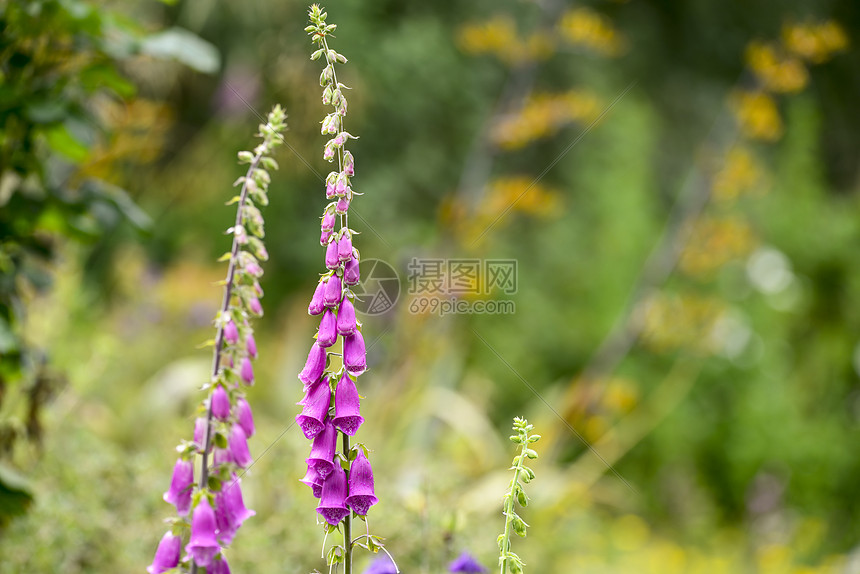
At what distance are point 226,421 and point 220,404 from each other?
0.18 ft

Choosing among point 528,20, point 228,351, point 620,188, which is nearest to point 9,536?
point 228,351

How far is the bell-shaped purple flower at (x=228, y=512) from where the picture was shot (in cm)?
111

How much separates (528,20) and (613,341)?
169 inches

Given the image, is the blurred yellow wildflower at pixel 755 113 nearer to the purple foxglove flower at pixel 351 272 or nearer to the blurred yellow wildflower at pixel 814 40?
the blurred yellow wildflower at pixel 814 40

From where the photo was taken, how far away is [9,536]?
2.20m

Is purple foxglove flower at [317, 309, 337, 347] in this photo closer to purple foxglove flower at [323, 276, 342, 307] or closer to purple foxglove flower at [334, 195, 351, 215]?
purple foxglove flower at [323, 276, 342, 307]

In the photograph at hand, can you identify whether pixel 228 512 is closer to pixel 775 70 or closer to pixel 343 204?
pixel 343 204

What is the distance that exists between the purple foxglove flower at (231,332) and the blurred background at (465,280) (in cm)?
8

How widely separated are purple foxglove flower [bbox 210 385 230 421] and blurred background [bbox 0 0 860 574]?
0.17m

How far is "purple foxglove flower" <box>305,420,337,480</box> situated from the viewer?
1066 mm

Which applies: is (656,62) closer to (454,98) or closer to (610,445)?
(454,98)

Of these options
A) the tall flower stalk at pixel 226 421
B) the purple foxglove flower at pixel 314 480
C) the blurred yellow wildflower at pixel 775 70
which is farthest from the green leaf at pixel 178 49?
the blurred yellow wildflower at pixel 775 70

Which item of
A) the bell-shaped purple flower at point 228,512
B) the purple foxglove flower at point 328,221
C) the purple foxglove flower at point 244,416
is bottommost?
the bell-shaped purple flower at point 228,512

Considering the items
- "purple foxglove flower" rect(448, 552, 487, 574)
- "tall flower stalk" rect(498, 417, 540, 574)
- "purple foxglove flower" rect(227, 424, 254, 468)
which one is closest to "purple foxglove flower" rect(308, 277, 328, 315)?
"purple foxglove flower" rect(227, 424, 254, 468)
